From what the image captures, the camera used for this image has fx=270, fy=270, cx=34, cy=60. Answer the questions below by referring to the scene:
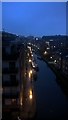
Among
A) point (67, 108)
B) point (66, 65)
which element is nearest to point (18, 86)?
point (67, 108)

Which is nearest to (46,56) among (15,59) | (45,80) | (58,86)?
(45,80)

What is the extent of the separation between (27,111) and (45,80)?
4.15 m

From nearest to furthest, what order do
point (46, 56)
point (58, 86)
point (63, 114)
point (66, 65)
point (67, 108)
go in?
point (63, 114) → point (67, 108) → point (58, 86) → point (66, 65) → point (46, 56)

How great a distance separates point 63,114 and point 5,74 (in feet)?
4.41

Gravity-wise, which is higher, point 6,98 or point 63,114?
point 6,98

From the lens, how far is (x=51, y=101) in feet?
17.2

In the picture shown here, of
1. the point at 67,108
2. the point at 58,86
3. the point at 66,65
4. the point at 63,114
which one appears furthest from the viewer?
the point at 66,65

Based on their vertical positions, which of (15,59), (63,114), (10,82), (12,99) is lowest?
(63,114)

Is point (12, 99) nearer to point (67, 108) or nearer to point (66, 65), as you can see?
point (67, 108)

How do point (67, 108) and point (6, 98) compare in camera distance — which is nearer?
point (6, 98)

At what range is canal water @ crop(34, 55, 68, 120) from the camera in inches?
166

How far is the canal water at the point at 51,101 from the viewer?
421 cm

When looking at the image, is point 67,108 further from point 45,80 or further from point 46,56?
point 46,56

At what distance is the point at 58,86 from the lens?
684 cm
